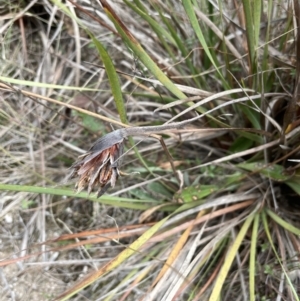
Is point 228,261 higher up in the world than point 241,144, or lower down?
lower down

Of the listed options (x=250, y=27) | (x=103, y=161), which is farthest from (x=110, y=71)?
(x=250, y=27)

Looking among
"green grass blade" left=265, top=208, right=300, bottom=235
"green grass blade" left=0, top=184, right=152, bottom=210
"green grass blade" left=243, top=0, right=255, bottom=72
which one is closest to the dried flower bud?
"green grass blade" left=0, top=184, right=152, bottom=210

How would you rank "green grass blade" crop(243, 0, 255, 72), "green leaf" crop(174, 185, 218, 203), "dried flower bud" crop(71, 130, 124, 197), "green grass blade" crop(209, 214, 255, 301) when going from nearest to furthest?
"dried flower bud" crop(71, 130, 124, 197), "green grass blade" crop(243, 0, 255, 72), "green grass blade" crop(209, 214, 255, 301), "green leaf" crop(174, 185, 218, 203)

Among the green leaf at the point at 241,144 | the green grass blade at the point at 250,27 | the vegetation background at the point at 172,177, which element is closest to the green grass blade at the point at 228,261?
the vegetation background at the point at 172,177

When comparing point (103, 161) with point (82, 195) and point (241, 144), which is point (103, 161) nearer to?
point (82, 195)

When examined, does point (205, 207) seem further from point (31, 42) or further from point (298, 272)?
point (31, 42)

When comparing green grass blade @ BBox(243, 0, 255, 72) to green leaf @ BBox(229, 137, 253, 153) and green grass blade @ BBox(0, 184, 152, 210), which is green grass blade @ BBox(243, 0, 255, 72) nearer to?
green leaf @ BBox(229, 137, 253, 153)

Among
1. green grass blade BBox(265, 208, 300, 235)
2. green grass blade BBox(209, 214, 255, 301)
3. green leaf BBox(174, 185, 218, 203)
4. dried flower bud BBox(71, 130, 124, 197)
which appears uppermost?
dried flower bud BBox(71, 130, 124, 197)
